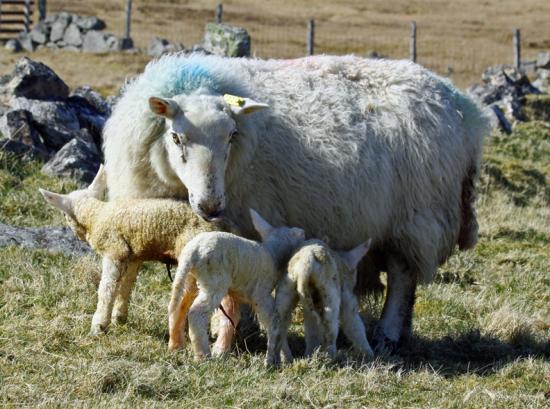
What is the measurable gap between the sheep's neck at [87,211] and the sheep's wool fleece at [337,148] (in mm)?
223

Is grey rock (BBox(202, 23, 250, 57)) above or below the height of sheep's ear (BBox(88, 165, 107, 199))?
above

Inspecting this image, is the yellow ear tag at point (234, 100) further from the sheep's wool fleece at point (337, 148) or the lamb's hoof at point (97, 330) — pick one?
the lamb's hoof at point (97, 330)

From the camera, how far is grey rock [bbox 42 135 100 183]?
1146 centimetres

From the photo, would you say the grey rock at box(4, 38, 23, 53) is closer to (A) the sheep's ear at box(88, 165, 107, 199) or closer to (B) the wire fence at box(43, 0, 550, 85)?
(B) the wire fence at box(43, 0, 550, 85)

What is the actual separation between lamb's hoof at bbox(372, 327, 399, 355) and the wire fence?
25.5 metres

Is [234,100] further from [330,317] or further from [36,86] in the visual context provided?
[36,86]

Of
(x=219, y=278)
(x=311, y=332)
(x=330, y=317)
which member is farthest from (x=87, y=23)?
(x=219, y=278)

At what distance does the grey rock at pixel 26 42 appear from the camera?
1333 inches

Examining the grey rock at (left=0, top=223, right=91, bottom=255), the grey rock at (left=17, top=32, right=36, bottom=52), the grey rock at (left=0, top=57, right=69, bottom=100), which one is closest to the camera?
the grey rock at (left=0, top=223, right=91, bottom=255)

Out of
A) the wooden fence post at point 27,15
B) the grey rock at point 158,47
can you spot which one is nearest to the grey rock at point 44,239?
the grey rock at point 158,47

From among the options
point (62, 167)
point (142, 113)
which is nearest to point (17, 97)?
point (62, 167)

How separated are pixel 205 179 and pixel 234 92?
995 mm

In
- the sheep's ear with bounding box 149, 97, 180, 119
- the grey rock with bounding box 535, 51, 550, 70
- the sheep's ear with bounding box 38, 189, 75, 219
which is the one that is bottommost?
the grey rock with bounding box 535, 51, 550, 70

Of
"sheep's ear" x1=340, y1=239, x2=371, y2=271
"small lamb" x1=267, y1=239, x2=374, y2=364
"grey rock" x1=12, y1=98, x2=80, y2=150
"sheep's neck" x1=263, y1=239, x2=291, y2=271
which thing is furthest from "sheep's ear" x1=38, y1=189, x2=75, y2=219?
"grey rock" x1=12, y1=98, x2=80, y2=150
